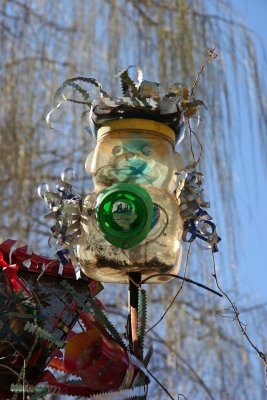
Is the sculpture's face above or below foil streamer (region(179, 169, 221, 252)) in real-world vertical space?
above

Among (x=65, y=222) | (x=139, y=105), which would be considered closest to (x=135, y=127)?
(x=139, y=105)

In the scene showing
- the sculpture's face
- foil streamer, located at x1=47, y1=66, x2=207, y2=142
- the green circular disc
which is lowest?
the green circular disc

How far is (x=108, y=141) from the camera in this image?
3.84ft

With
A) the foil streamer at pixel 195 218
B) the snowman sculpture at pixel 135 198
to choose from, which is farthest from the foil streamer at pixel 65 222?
the foil streamer at pixel 195 218

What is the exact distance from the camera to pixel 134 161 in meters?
1.15

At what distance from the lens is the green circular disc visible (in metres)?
1.08

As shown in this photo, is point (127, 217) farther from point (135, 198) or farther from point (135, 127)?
point (135, 127)

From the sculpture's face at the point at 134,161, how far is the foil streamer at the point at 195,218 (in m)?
0.03

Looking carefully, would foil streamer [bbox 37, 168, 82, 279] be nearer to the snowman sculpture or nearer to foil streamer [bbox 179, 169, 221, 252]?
the snowman sculpture

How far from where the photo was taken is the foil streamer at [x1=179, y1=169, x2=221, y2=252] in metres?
1.14

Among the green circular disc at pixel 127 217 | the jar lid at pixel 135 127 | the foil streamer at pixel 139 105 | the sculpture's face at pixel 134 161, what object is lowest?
the green circular disc at pixel 127 217

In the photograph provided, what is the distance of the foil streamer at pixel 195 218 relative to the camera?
1.14 metres

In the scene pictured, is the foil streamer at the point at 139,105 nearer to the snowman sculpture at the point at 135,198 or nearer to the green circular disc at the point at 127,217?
the snowman sculpture at the point at 135,198

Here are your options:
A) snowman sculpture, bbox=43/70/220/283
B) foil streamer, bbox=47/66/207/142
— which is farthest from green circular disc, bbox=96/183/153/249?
foil streamer, bbox=47/66/207/142
